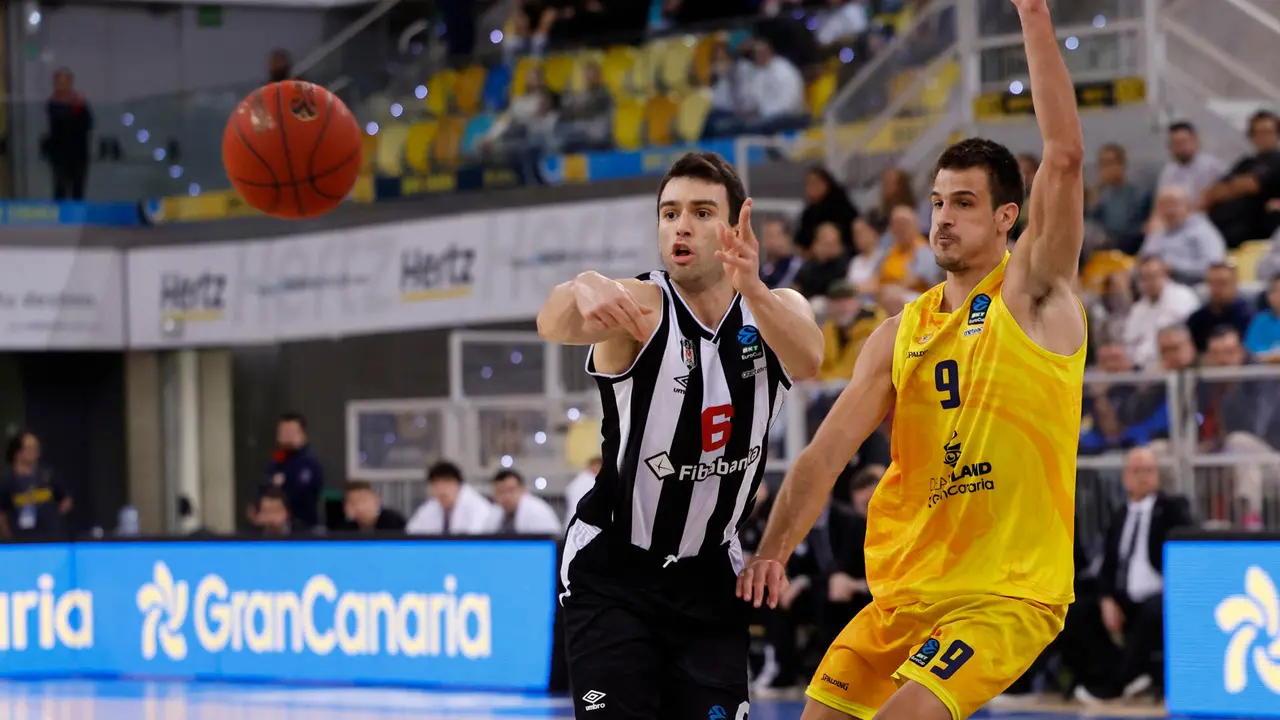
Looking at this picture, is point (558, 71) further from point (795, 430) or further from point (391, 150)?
point (795, 430)

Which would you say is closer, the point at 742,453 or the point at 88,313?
the point at 742,453

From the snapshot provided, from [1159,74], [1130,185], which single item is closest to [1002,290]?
[1130,185]

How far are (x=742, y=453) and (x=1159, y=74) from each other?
36.8ft

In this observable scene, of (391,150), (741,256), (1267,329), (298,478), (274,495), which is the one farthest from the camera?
(391,150)

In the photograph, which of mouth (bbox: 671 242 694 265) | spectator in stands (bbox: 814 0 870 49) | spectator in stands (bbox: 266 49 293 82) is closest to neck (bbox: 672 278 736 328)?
mouth (bbox: 671 242 694 265)

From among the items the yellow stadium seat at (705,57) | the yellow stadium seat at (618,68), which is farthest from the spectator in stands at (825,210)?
the yellow stadium seat at (618,68)

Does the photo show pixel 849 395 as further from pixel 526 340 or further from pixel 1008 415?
pixel 526 340

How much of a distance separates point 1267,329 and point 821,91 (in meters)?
5.65

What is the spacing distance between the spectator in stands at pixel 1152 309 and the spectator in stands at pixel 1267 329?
43cm

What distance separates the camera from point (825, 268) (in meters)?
14.6

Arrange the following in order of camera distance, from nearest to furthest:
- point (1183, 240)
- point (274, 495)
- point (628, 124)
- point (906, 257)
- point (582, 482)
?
point (1183, 240)
point (582, 482)
point (906, 257)
point (274, 495)
point (628, 124)

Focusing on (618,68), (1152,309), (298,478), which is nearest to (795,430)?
(1152,309)

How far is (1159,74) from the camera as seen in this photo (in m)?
15.6

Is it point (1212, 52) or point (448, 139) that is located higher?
point (1212, 52)
